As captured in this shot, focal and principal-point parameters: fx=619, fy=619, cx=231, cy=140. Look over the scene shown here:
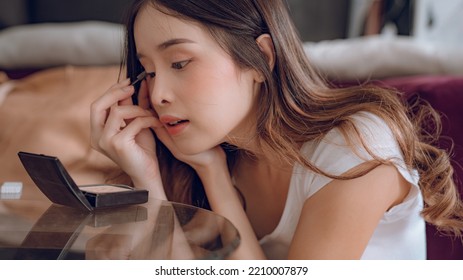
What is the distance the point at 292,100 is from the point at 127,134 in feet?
0.84

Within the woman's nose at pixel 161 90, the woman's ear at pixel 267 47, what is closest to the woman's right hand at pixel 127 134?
the woman's nose at pixel 161 90

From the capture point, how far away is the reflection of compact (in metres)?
0.74

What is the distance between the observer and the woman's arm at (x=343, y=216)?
792mm

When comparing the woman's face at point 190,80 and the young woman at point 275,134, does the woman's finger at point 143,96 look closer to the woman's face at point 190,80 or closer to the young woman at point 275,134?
the young woman at point 275,134

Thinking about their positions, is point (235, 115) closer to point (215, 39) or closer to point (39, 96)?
point (215, 39)

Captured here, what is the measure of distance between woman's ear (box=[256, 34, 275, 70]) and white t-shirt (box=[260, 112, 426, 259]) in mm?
134

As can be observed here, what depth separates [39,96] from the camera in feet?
5.18

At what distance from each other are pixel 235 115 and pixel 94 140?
0.78ft

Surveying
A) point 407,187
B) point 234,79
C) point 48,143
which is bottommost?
point 48,143

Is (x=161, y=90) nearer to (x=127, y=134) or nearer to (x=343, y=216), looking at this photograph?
(x=127, y=134)

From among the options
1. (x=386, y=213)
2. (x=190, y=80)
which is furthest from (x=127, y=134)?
(x=386, y=213)

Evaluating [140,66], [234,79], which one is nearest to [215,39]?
[234,79]

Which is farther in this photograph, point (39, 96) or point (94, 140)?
point (39, 96)

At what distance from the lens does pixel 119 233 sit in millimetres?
688
